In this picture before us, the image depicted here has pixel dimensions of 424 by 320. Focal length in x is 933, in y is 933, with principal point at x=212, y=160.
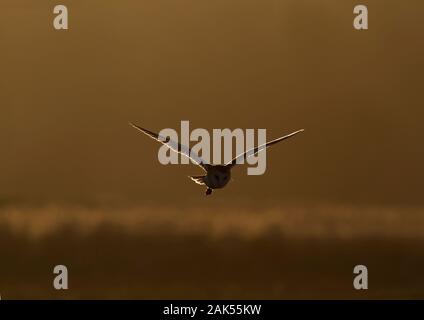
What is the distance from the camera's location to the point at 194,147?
34969 millimetres
